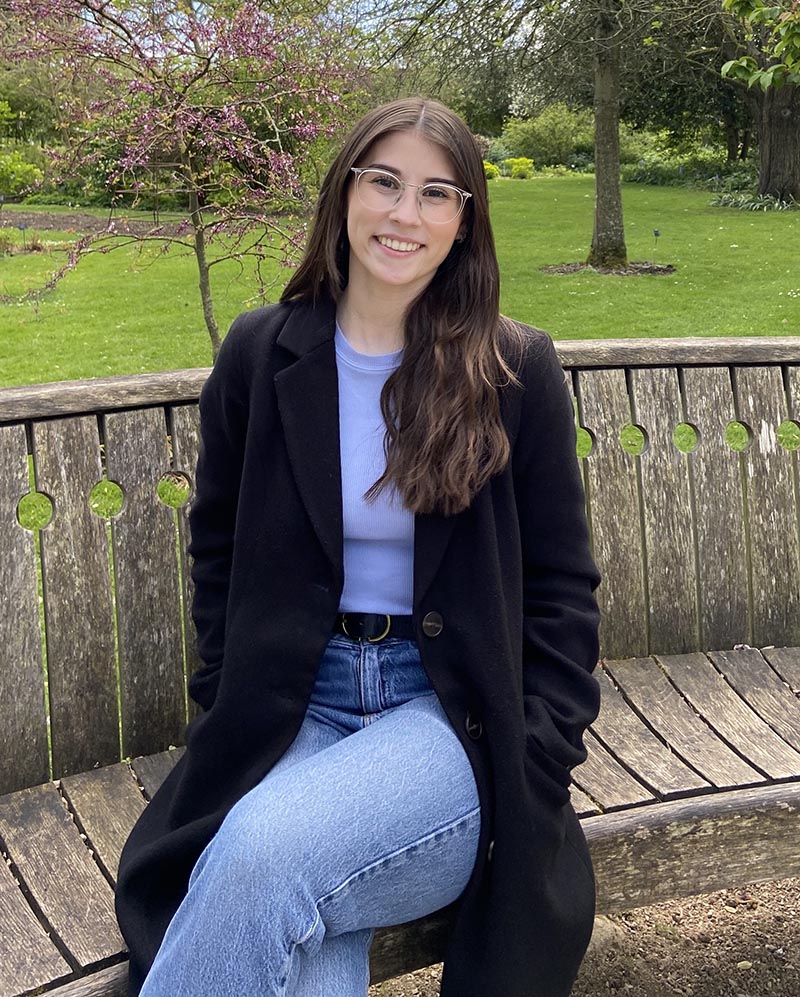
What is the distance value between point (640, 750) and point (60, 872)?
1.25 meters

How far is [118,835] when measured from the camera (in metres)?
2.20

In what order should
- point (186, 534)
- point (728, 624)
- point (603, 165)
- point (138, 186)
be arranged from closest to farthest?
point (186, 534) → point (728, 624) → point (138, 186) → point (603, 165)

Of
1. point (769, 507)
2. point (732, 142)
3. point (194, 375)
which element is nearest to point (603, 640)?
point (769, 507)

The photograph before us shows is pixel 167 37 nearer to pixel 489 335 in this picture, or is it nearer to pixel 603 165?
pixel 489 335

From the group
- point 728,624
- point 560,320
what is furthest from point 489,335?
point 560,320

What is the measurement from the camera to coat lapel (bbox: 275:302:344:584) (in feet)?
6.84

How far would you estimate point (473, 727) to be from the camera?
2016mm

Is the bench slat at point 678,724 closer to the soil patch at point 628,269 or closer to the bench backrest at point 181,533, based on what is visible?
the bench backrest at point 181,533

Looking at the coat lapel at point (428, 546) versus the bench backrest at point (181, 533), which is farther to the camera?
the bench backrest at point (181, 533)

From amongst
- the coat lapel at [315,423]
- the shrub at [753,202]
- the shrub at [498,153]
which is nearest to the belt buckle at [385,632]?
the coat lapel at [315,423]

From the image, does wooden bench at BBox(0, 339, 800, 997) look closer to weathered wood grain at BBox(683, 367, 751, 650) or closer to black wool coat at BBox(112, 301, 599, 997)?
weathered wood grain at BBox(683, 367, 751, 650)

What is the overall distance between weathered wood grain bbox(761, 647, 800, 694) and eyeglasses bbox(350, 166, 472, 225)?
1485 millimetres

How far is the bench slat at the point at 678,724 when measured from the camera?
2.43 meters

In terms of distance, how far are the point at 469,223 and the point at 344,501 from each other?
1.98ft
